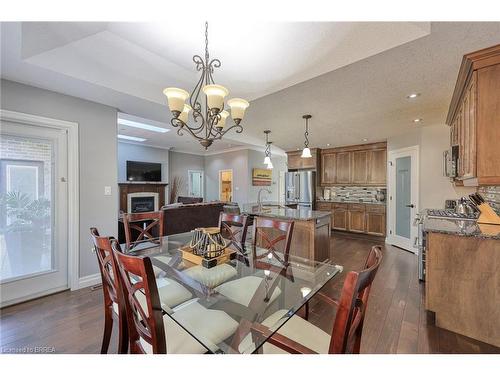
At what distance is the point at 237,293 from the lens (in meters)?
1.51

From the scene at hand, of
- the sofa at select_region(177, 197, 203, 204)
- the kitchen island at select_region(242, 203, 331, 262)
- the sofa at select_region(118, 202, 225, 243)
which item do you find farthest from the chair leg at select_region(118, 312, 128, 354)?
the sofa at select_region(177, 197, 203, 204)

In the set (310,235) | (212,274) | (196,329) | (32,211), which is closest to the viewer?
(196,329)

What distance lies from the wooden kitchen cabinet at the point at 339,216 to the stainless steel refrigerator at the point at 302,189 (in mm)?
626

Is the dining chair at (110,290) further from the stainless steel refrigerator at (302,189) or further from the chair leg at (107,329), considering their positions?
the stainless steel refrigerator at (302,189)

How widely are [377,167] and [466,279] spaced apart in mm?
3969

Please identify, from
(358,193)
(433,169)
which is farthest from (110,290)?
(358,193)

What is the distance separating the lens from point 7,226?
230cm

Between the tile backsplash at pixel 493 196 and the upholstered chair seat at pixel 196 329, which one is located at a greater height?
the tile backsplash at pixel 493 196

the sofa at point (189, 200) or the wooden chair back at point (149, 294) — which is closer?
the wooden chair back at point (149, 294)

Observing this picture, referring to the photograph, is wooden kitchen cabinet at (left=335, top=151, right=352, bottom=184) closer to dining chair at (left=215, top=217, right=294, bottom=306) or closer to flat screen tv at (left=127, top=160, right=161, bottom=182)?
dining chair at (left=215, top=217, right=294, bottom=306)

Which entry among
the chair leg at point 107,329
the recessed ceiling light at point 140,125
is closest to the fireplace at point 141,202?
the recessed ceiling light at point 140,125

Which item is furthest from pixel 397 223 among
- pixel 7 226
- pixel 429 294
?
pixel 7 226

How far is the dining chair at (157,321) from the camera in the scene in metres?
0.90

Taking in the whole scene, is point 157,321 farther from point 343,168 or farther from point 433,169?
point 343,168
